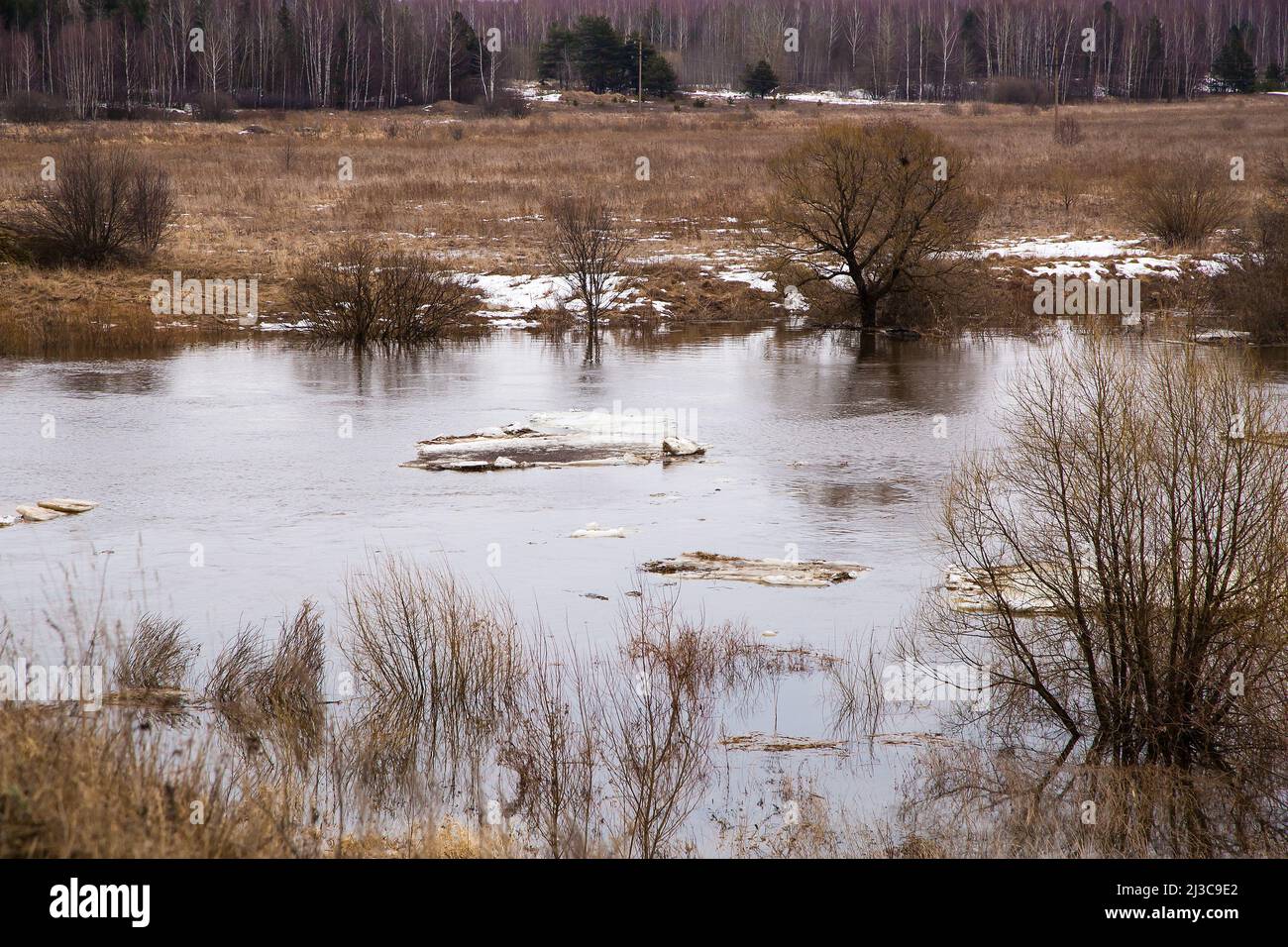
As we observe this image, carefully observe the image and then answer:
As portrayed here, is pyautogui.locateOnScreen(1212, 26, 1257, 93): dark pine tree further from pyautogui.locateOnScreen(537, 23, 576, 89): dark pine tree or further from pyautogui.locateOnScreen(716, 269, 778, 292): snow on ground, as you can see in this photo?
pyautogui.locateOnScreen(716, 269, 778, 292): snow on ground

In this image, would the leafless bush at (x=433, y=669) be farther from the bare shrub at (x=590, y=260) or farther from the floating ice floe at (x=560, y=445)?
the bare shrub at (x=590, y=260)

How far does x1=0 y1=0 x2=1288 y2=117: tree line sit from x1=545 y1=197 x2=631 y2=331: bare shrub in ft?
81.4

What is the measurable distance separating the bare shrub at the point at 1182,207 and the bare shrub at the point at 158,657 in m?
39.4

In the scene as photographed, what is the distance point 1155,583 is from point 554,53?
10847 cm

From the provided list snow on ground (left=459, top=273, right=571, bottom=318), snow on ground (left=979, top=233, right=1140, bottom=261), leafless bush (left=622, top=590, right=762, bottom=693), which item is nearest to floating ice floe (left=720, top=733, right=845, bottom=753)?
leafless bush (left=622, top=590, right=762, bottom=693)

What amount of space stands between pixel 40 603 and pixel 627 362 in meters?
19.6

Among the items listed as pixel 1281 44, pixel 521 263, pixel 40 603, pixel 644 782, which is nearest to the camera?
pixel 644 782

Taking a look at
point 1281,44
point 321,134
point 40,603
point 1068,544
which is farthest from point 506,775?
point 1281,44

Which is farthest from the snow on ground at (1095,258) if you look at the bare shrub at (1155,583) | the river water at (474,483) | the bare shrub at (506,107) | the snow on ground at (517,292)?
the bare shrub at (506,107)

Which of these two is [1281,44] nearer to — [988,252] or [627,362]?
[988,252]

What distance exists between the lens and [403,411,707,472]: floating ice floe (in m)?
21.5

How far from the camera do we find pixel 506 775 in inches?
424

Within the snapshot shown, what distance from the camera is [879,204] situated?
3475 cm

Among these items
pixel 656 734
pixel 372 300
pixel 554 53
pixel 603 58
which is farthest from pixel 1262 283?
pixel 554 53
